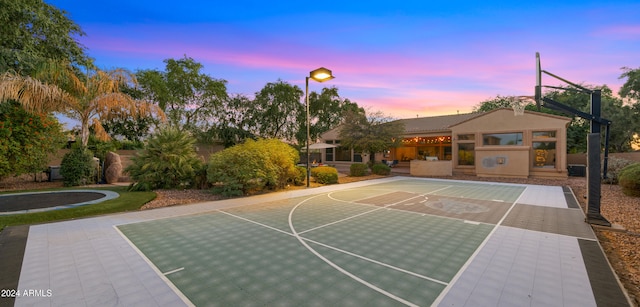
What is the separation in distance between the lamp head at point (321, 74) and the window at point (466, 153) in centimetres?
1460

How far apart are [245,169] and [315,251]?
705cm

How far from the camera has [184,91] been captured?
25844mm

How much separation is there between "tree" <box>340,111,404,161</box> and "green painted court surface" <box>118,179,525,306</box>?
10353mm

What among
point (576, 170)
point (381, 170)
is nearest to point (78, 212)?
point (381, 170)

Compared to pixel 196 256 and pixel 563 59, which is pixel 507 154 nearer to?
pixel 563 59

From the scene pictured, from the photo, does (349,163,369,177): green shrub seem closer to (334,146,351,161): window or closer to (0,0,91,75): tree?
(334,146,351,161): window

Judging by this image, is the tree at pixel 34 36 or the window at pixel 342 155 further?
the window at pixel 342 155

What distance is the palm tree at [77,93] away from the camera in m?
10.2

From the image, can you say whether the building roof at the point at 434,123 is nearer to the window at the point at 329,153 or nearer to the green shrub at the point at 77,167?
the window at the point at 329,153

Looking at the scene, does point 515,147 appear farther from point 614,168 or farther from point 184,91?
point 184,91

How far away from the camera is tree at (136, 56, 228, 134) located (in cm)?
2442

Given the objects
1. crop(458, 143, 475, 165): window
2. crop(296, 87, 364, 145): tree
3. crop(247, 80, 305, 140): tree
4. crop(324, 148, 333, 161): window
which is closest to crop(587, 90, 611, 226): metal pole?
crop(458, 143, 475, 165): window

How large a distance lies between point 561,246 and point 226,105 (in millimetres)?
30769

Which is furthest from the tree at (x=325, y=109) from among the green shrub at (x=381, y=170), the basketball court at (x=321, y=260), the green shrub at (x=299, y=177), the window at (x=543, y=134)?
the basketball court at (x=321, y=260)
